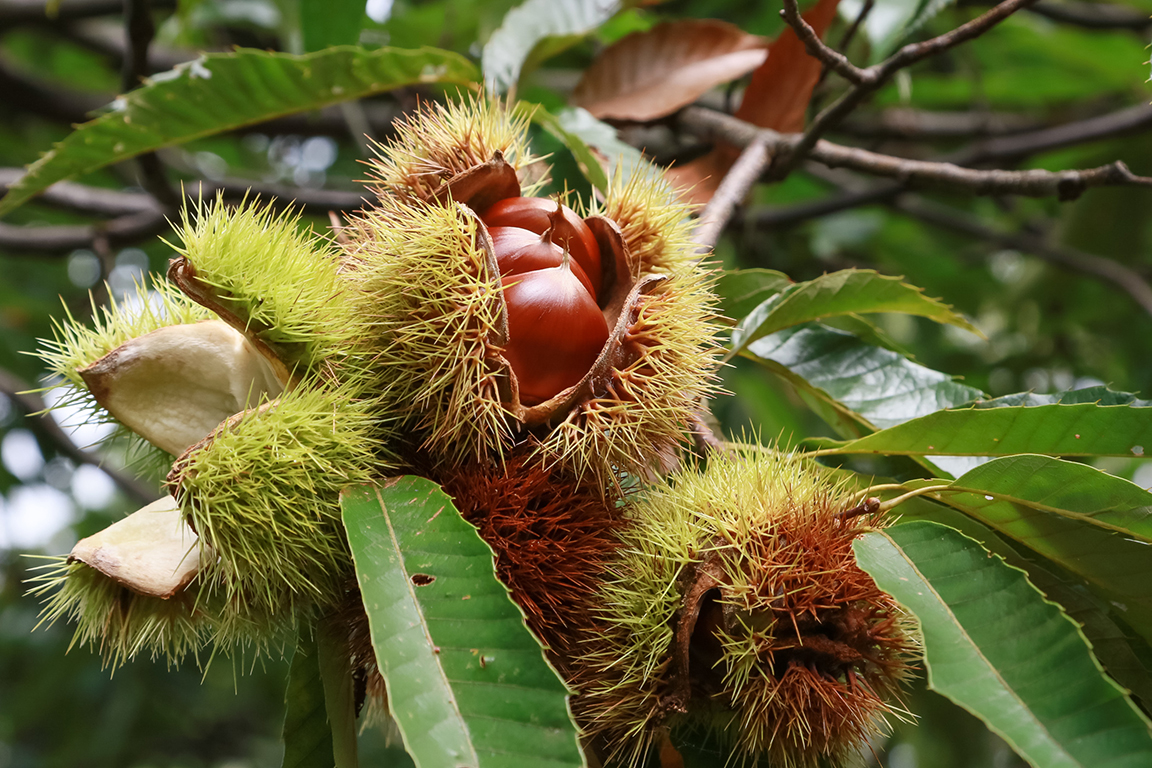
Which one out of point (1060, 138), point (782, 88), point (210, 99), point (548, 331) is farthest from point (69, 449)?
point (1060, 138)

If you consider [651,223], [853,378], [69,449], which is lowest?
[69,449]

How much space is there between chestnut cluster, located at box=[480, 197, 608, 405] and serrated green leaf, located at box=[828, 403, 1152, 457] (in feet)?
1.06

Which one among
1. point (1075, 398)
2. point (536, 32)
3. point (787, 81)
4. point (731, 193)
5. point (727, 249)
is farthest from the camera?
point (727, 249)

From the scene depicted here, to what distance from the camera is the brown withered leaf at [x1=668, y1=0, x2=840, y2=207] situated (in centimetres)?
160

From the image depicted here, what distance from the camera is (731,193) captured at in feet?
4.33

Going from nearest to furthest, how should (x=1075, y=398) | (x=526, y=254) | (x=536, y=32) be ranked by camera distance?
1. (x=526, y=254)
2. (x=1075, y=398)
3. (x=536, y=32)

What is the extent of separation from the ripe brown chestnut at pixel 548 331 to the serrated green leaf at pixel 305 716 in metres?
0.40

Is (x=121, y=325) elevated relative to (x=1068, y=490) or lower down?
elevated

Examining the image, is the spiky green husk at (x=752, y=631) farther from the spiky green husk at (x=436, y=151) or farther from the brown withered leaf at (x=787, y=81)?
the brown withered leaf at (x=787, y=81)

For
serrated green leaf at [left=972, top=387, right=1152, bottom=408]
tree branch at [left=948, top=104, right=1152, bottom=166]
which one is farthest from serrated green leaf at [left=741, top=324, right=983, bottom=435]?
tree branch at [left=948, top=104, right=1152, bottom=166]

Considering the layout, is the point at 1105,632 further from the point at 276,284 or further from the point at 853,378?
the point at 276,284

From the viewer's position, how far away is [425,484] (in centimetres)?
87

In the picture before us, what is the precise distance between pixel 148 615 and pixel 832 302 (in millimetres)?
966

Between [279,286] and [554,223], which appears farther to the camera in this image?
[554,223]
